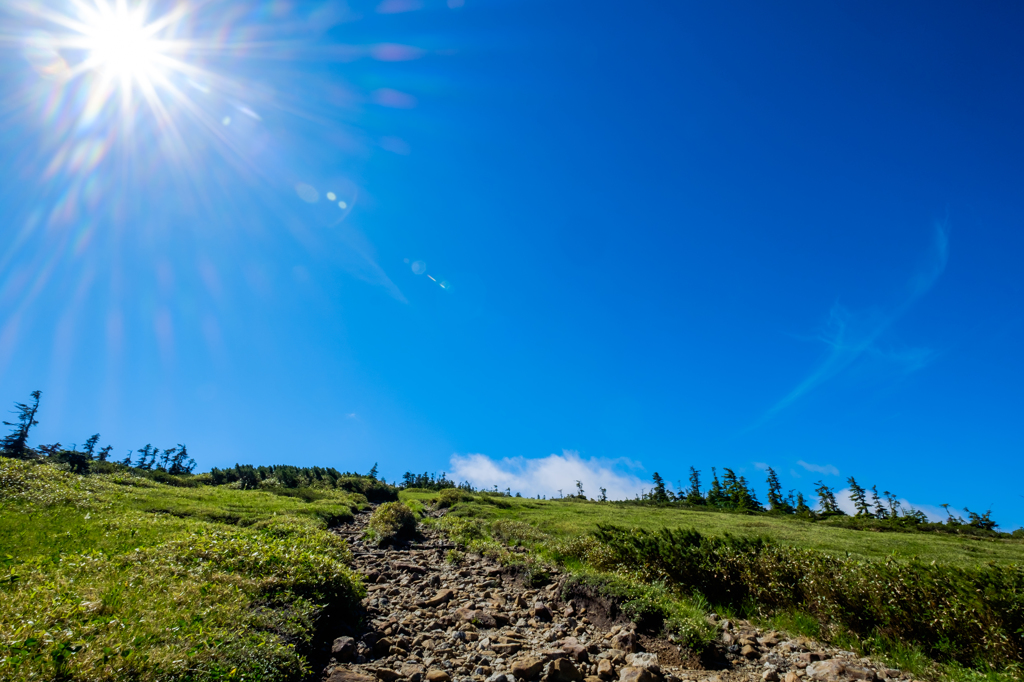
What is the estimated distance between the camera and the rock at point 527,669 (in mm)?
7562

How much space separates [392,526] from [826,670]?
74.1 ft

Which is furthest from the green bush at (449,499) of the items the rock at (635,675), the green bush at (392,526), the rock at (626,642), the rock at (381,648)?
the rock at (635,675)

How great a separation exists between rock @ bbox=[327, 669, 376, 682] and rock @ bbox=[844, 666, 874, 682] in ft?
27.7

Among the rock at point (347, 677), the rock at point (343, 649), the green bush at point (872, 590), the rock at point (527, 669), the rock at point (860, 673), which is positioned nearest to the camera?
the rock at point (347, 677)

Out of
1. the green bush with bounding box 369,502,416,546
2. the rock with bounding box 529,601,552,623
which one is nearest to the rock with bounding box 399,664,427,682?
the rock with bounding box 529,601,552,623

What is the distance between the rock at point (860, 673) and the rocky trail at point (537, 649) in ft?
0.07

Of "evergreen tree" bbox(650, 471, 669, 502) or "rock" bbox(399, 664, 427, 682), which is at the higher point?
"evergreen tree" bbox(650, 471, 669, 502)

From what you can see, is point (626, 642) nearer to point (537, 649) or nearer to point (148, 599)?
point (537, 649)

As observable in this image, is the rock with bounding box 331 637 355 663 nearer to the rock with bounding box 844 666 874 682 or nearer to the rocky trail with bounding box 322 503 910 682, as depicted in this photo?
the rocky trail with bounding box 322 503 910 682

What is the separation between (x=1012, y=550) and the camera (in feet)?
83.5

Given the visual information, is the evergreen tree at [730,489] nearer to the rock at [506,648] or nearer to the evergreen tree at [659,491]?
the evergreen tree at [659,491]

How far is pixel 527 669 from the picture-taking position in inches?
299

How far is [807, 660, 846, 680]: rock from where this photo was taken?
7480 mm

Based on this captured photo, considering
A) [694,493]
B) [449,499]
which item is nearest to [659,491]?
[694,493]
